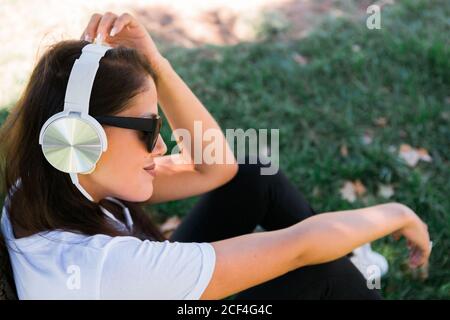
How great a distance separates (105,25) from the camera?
1.67 metres

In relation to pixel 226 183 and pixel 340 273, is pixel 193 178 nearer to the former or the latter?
pixel 226 183

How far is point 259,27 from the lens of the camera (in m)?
3.90

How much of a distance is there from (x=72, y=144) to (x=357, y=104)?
232cm

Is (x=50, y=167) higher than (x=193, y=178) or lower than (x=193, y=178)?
higher

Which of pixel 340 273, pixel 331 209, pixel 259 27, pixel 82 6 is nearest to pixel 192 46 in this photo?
pixel 259 27

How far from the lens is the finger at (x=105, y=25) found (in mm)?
1647

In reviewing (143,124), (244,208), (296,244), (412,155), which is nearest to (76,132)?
(143,124)

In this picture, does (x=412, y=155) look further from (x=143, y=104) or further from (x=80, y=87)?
(x=80, y=87)

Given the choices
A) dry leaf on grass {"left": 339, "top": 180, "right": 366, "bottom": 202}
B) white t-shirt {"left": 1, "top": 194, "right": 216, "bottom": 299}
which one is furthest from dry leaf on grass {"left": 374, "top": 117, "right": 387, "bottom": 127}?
white t-shirt {"left": 1, "top": 194, "right": 216, "bottom": 299}

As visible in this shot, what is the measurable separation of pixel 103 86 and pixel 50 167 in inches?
9.5

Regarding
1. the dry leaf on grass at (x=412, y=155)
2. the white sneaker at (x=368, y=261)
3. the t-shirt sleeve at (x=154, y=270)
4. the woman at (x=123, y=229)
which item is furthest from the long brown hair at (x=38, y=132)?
the dry leaf on grass at (x=412, y=155)

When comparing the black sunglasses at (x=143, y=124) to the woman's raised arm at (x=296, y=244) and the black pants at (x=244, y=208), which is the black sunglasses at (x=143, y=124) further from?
the black pants at (x=244, y=208)

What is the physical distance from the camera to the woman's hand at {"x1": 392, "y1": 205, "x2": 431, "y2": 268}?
6.07 feet

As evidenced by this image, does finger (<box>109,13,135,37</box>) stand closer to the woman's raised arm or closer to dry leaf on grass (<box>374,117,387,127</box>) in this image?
the woman's raised arm
